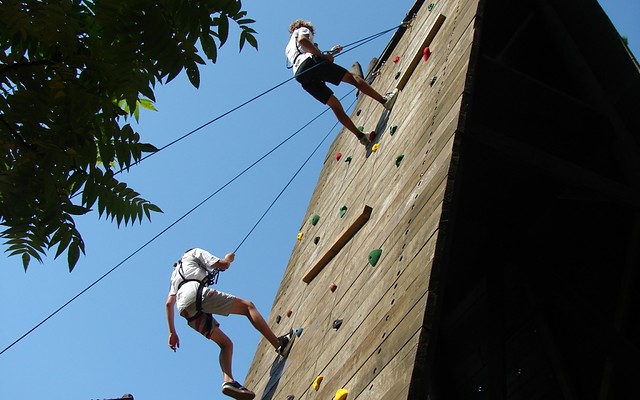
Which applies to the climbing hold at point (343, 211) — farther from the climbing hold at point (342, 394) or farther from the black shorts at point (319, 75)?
the climbing hold at point (342, 394)

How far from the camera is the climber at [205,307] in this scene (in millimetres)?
5047

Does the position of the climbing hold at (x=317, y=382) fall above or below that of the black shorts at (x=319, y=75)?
below

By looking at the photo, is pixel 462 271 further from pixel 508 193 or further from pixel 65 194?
pixel 65 194

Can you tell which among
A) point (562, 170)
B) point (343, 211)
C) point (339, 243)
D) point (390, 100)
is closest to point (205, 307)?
point (339, 243)

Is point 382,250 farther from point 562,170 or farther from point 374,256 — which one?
point 562,170

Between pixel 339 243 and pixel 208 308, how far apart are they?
38.1 inches

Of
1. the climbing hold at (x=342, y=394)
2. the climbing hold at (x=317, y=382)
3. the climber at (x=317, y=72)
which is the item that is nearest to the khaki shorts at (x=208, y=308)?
the climbing hold at (x=317, y=382)

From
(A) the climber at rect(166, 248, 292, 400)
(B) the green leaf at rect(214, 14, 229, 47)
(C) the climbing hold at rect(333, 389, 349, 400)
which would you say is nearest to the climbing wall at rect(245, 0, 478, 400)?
(C) the climbing hold at rect(333, 389, 349, 400)

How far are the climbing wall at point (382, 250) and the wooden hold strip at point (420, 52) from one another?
0.01 meters

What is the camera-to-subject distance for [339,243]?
4906 millimetres

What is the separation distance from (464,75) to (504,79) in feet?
0.79

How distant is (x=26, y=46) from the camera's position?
1.94 metres

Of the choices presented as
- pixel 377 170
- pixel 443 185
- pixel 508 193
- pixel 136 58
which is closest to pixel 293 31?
pixel 377 170

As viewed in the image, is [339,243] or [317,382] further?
[339,243]
